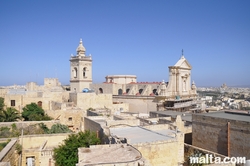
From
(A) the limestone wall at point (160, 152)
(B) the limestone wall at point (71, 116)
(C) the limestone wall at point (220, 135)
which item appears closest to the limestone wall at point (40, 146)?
(B) the limestone wall at point (71, 116)

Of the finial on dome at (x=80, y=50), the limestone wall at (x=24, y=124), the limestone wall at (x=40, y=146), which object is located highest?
the finial on dome at (x=80, y=50)

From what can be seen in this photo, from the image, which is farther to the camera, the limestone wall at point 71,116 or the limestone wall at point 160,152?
the limestone wall at point 71,116

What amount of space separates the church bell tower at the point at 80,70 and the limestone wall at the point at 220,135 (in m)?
23.5

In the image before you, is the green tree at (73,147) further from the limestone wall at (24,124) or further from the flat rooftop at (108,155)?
the limestone wall at (24,124)

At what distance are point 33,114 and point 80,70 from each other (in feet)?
42.2

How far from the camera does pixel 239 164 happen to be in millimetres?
8805

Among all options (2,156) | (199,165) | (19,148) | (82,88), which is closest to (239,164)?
(199,165)

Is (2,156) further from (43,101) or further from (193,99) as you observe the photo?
(193,99)

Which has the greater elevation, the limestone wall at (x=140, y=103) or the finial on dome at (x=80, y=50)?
the finial on dome at (x=80, y=50)

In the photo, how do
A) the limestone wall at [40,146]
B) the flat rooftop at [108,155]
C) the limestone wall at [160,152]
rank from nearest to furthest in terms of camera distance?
the flat rooftop at [108,155], the limestone wall at [160,152], the limestone wall at [40,146]

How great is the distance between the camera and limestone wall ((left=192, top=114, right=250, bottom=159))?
10207mm

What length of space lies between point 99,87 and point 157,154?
2599cm

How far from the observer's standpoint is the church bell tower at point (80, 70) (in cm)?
3397

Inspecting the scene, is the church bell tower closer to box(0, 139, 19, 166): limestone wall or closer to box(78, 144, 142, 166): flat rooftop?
box(0, 139, 19, 166): limestone wall
